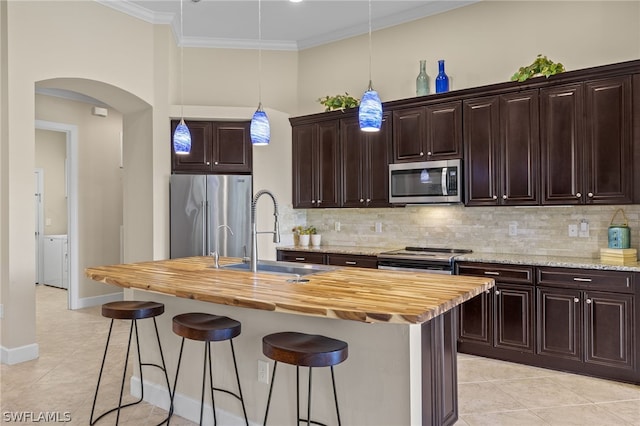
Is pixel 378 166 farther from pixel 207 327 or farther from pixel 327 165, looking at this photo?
pixel 207 327

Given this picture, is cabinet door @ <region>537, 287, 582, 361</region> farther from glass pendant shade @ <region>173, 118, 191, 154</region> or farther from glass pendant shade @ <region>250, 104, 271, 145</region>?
glass pendant shade @ <region>173, 118, 191, 154</region>

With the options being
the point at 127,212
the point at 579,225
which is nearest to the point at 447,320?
the point at 579,225

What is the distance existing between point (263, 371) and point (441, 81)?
133 inches

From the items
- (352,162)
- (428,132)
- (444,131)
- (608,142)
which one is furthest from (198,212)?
(608,142)

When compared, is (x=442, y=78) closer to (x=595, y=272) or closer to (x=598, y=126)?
(x=598, y=126)

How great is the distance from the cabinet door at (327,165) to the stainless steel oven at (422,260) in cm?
102

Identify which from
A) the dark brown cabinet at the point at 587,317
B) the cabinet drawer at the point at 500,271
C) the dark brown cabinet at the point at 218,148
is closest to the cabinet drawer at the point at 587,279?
the dark brown cabinet at the point at 587,317

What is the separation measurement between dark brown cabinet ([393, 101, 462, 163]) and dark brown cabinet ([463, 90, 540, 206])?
114mm

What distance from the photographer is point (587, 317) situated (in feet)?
11.3

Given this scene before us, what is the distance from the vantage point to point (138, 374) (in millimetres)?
3213

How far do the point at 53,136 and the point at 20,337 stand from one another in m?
5.48

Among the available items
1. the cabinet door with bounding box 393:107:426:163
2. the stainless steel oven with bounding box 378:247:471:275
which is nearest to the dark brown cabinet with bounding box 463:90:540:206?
the cabinet door with bounding box 393:107:426:163

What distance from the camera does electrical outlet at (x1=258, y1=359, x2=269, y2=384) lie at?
254 cm

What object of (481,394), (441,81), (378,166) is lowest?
(481,394)
